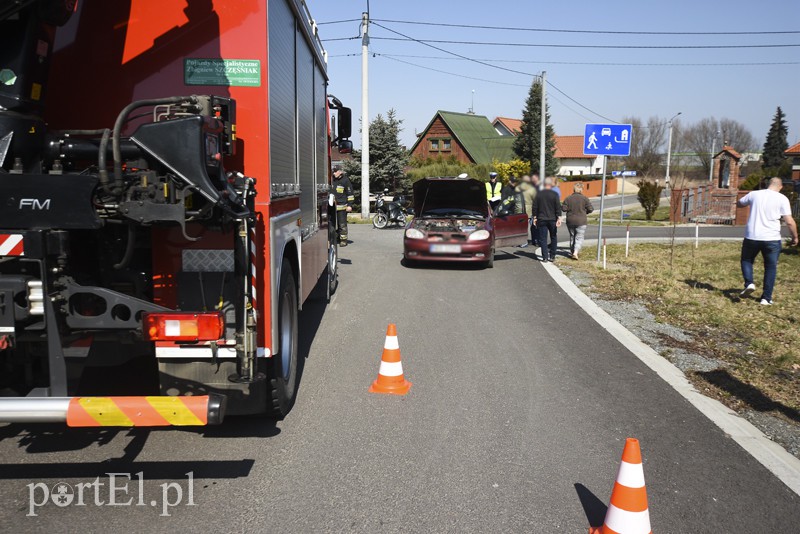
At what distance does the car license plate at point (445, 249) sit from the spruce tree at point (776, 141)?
206 feet

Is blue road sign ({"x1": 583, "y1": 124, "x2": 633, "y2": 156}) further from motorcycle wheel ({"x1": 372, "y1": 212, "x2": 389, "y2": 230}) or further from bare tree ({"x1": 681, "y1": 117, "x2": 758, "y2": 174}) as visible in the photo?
bare tree ({"x1": 681, "y1": 117, "x2": 758, "y2": 174})

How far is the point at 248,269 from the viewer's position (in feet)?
13.4

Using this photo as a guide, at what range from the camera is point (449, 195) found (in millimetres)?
14852

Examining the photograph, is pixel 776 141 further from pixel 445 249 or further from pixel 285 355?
pixel 285 355

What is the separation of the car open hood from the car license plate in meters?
1.42

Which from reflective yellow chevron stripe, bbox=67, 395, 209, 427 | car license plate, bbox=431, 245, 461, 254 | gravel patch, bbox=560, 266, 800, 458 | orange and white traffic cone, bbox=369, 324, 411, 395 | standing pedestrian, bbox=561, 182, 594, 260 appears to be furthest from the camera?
standing pedestrian, bbox=561, 182, 594, 260

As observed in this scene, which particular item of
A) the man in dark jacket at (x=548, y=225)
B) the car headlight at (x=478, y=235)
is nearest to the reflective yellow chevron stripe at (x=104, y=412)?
the man in dark jacket at (x=548, y=225)

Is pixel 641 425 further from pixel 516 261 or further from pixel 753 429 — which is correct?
pixel 516 261

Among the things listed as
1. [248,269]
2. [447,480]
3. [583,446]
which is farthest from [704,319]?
[248,269]

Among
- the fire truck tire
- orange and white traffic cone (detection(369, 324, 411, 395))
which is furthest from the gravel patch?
the fire truck tire

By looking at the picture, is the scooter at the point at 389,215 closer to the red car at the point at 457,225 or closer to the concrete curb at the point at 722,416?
the red car at the point at 457,225

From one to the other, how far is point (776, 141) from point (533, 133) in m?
75.0

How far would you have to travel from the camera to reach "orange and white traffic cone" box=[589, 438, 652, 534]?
3.29 meters

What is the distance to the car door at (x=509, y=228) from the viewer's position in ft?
47.8
